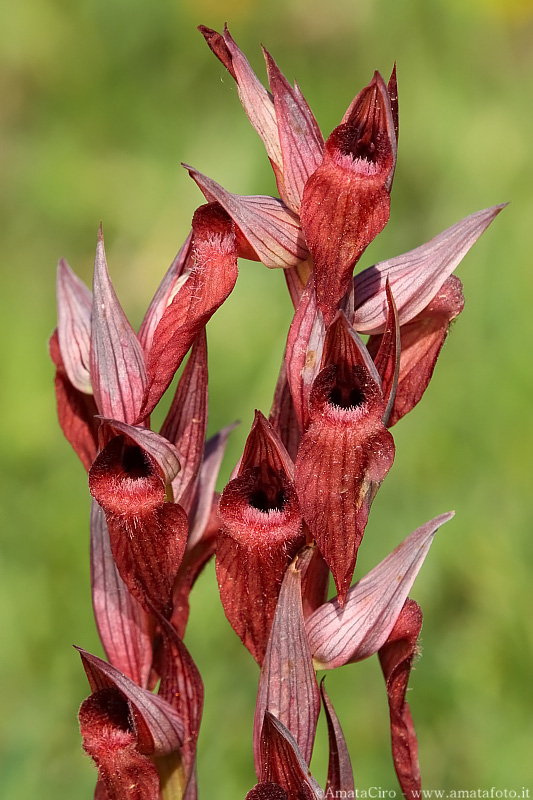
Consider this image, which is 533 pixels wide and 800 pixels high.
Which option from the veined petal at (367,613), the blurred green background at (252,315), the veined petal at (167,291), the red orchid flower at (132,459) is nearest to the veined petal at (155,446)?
the red orchid flower at (132,459)

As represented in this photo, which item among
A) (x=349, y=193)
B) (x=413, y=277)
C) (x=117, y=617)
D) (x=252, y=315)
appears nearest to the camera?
(x=349, y=193)

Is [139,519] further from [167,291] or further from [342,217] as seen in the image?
[342,217]

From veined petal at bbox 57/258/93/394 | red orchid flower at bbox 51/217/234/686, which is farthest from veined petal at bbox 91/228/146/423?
veined petal at bbox 57/258/93/394

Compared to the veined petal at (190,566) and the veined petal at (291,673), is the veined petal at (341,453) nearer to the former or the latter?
the veined petal at (291,673)

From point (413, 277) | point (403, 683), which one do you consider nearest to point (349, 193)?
point (413, 277)

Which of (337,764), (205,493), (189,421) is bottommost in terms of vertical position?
(337,764)
